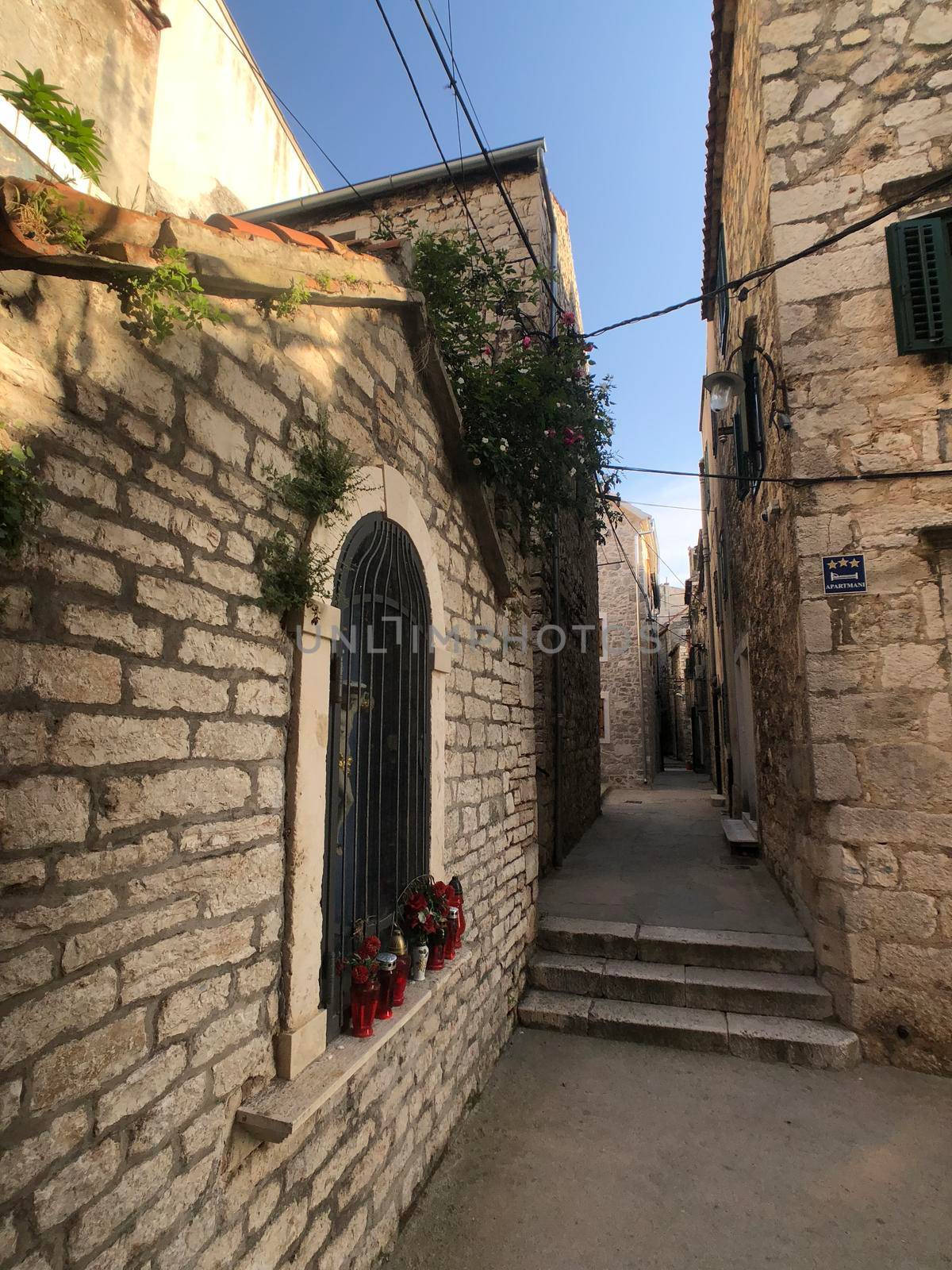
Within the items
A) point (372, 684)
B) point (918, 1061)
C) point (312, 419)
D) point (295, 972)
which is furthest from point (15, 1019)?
point (918, 1061)

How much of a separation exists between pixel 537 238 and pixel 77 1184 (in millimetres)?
7593

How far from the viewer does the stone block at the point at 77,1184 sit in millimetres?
1319

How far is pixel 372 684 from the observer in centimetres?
280

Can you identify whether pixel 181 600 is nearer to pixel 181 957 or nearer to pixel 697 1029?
pixel 181 957

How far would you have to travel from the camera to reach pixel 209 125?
5.70 metres

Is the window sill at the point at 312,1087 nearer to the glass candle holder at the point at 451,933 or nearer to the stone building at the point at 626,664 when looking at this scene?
the glass candle holder at the point at 451,933

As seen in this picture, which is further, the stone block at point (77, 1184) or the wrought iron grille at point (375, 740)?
the wrought iron grille at point (375, 740)

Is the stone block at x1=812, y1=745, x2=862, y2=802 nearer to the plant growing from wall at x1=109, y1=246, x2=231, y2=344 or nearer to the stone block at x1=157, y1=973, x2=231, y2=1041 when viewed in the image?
the stone block at x1=157, y1=973, x2=231, y2=1041

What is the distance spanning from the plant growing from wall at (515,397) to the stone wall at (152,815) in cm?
153

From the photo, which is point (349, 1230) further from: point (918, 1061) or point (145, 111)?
point (145, 111)

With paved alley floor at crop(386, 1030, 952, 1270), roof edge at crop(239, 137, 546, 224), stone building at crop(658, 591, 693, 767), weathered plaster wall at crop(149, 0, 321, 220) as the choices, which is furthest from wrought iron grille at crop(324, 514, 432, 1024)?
stone building at crop(658, 591, 693, 767)

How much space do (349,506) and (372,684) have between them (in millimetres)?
728

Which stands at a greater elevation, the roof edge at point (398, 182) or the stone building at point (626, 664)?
the roof edge at point (398, 182)

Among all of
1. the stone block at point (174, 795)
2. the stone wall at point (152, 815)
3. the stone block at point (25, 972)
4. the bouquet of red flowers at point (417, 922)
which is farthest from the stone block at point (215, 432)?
the bouquet of red flowers at point (417, 922)
